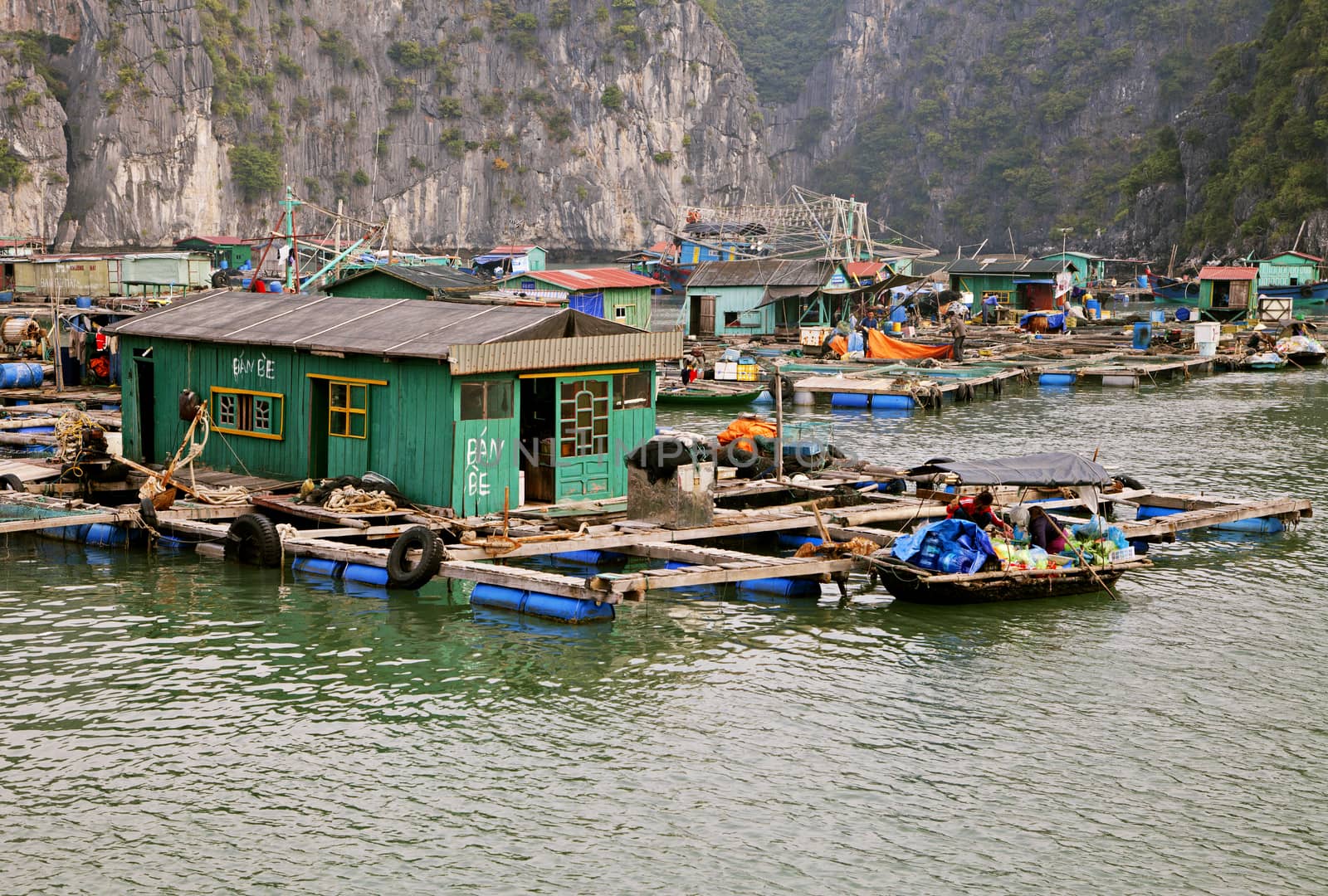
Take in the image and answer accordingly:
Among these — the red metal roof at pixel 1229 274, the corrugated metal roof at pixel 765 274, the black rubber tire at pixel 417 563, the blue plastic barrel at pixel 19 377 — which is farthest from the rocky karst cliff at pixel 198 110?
the black rubber tire at pixel 417 563

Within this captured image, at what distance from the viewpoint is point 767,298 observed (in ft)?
224

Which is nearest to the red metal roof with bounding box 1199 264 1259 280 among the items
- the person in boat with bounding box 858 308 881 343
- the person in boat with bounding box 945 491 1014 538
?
the person in boat with bounding box 858 308 881 343

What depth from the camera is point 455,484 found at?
81.8 ft

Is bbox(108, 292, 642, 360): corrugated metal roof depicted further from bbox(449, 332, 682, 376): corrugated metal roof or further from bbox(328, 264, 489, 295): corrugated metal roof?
bbox(328, 264, 489, 295): corrugated metal roof

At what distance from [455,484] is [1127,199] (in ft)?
439

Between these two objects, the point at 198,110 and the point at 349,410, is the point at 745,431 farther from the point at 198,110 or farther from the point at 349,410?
the point at 198,110

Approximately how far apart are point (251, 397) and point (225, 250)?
3336 inches

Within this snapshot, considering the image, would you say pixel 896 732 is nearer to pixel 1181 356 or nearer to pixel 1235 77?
pixel 1181 356

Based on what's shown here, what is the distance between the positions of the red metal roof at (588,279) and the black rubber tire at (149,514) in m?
33.7

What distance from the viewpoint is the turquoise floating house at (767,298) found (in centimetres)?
6800

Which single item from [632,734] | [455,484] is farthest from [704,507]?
[632,734]

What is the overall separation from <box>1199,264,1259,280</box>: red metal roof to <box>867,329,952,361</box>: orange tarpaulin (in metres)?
26.8

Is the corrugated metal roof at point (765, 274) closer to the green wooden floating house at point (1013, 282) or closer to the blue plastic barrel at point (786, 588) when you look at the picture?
the green wooden floating house at point (1013, 282)

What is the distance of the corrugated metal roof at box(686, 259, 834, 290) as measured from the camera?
6788 cm
